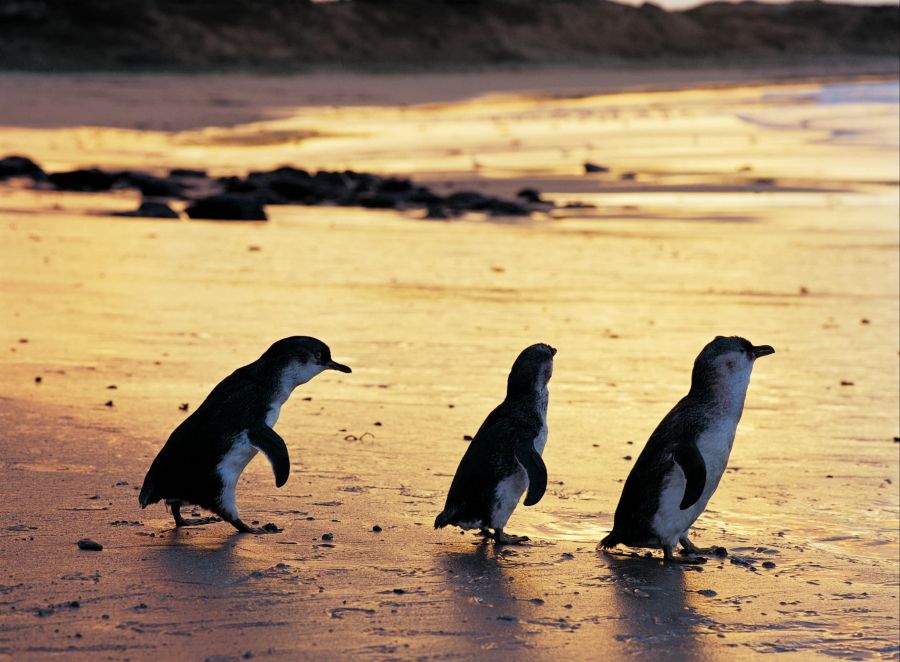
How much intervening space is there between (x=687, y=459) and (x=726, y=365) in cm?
46

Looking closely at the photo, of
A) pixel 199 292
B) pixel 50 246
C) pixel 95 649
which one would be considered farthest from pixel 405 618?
pixel 50 246

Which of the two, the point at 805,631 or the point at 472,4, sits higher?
the point at 472,4

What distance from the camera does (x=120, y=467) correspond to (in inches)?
252

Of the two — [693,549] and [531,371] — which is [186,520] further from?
[693,549]

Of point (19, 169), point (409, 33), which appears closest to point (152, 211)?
point (19, 169)

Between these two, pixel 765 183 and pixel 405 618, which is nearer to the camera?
pixel 405 618

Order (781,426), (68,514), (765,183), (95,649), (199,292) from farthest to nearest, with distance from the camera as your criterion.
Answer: (765,183) < (199,292) < (781,426) < (68,514) < (95,649)

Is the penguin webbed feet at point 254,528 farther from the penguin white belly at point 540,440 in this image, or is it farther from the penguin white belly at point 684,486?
the penguin white belly at point 684,486

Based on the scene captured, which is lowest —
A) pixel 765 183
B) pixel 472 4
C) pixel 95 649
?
pixel 95 649

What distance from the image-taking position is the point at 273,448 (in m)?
5.53

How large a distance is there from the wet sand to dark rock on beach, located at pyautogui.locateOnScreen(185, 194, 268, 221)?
0.59 metres

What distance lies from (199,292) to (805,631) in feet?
23.3

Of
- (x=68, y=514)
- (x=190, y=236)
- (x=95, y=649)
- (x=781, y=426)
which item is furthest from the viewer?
(x=190, y=236)

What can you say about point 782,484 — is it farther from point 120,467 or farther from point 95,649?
point 95,649
